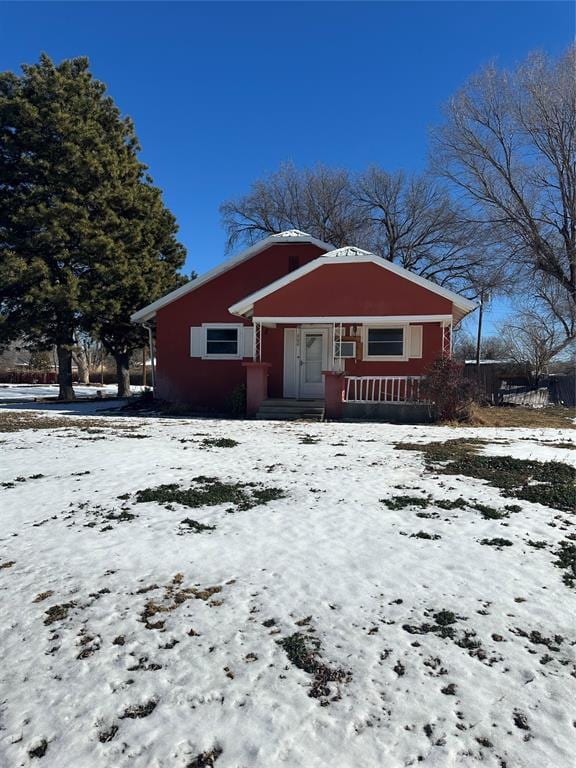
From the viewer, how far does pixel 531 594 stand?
343cm

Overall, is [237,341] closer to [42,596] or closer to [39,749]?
[42,596]

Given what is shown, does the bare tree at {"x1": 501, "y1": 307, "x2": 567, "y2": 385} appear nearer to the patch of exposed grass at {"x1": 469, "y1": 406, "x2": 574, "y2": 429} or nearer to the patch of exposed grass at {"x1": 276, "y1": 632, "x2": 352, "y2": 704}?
the patch of exposed grass at {"x1": 469, "y1": 406, "x2": 574, "y2": 429}

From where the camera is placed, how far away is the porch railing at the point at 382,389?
12859 millimetres

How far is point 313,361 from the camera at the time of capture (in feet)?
51.2

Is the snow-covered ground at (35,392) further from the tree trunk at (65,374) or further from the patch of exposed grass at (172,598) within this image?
the patch of exposed grass at (172,598)

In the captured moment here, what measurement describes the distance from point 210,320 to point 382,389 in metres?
5.94

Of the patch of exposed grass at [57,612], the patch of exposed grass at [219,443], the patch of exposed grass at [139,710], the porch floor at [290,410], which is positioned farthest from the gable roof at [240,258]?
the patch of exposed grass at [139,710]

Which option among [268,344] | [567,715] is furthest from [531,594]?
[268,344]

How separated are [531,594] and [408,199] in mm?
28968

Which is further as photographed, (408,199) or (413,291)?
(408,199)

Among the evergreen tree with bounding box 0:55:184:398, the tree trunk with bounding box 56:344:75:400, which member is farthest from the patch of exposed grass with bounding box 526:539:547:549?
the tree trunk with bounding box 56:344:75:400

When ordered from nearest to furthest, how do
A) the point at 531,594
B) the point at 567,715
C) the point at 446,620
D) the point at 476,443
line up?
1. the point at 567,715
2. the point at 446,620
3. the point at 531,594
4. the point at 476,443

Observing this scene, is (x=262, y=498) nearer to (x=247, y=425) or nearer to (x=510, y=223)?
(x=247, y=425)

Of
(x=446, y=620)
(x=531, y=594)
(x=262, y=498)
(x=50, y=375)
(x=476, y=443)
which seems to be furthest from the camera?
(x=50, y=375)
